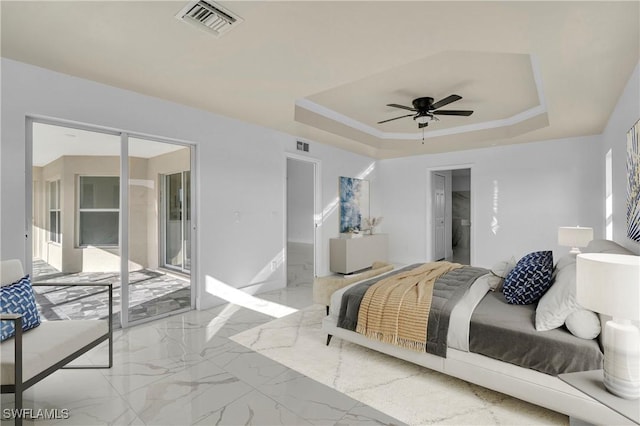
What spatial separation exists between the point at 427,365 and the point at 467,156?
17.2 ft

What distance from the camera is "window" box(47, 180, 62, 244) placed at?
10.2 ft

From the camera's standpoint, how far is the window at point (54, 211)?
3094 millimetres

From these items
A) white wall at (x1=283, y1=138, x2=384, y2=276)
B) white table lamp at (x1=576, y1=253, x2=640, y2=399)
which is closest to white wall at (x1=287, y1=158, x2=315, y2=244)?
white wall at (x1=283, y1=138, x2=384, y2=276)

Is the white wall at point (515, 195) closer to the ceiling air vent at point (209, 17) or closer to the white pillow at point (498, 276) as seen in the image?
the white pillow at point (498, 276)

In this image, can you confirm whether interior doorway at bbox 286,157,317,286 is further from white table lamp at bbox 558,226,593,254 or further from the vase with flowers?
white table lamp at bbox 558,226,593,254

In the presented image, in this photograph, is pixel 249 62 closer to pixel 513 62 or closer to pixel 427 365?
pixel 513 62

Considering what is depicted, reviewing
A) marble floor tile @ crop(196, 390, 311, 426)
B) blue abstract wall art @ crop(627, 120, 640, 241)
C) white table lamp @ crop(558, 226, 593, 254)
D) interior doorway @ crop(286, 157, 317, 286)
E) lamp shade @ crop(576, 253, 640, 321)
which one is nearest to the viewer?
lamp shade @ crop(576, 253, 640, 321)

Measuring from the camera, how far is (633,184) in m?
2.46

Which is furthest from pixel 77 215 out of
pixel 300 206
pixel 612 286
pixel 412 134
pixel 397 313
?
pixel 300 206

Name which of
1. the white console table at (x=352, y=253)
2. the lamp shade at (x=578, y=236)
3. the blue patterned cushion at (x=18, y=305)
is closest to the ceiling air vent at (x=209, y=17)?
the blue patterned cushion at (x=18, y=305)

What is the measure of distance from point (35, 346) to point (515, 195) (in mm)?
6870

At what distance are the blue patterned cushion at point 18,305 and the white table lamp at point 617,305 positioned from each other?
314 centimetres

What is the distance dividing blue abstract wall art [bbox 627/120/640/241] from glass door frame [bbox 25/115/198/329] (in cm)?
430

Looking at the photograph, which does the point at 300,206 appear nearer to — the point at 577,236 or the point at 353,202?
the point at 353,202
